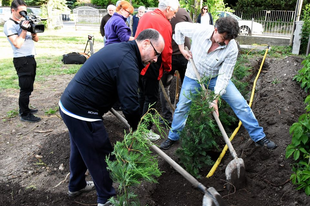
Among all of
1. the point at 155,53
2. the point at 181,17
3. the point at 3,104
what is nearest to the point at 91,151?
the point at 155,53

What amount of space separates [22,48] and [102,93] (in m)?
2.92

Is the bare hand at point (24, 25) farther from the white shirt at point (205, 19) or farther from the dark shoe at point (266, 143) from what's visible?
the white shirt at point (205, 19)

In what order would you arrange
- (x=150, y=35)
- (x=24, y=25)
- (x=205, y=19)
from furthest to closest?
(x=205, y=19) → (x=24, y=25) → (x=150, y=35)

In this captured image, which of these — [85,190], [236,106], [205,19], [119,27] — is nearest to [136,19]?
[205,19]

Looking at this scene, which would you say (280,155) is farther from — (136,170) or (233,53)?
(136,170)

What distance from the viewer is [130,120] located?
270cm

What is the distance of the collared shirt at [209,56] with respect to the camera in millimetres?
3701

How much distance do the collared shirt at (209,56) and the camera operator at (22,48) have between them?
257 centimetres

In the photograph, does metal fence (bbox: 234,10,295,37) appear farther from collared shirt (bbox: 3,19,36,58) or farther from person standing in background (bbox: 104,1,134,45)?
collared shirt (bbox: 3,19,36,58)

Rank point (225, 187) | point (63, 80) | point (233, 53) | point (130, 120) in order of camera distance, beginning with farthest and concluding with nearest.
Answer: point (63, 80) → point (233, 53) → point (225, 187) → point (130, 120)

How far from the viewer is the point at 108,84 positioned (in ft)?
8.45

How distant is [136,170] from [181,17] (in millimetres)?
3598

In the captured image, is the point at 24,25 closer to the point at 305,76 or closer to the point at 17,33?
the point at 17,33

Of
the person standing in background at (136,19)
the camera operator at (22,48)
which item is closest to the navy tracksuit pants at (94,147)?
the camera operator at (22,48)
